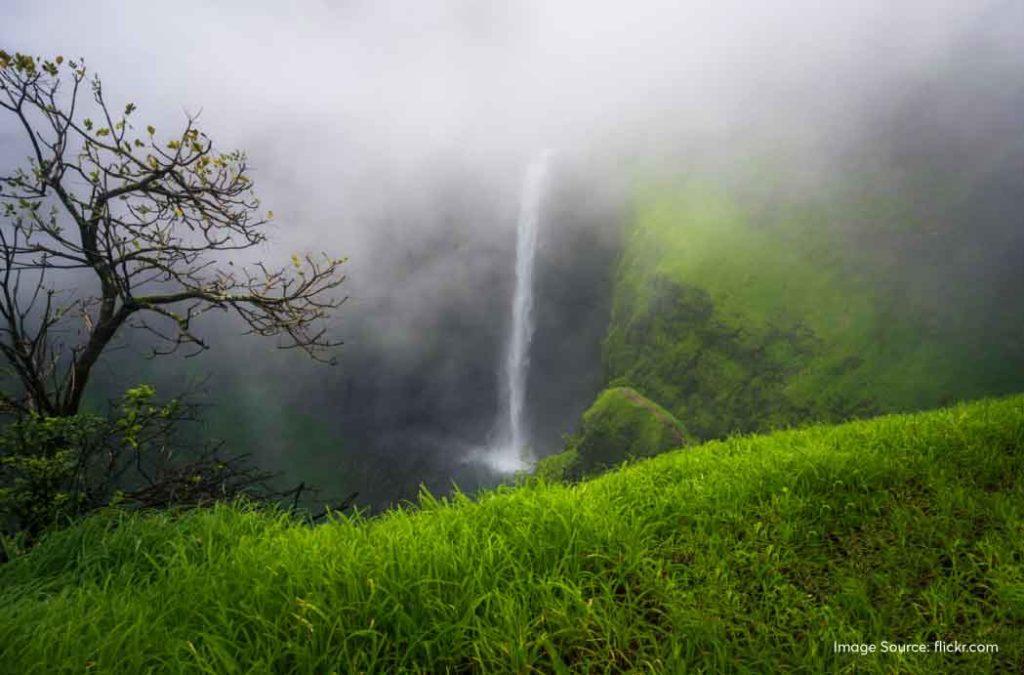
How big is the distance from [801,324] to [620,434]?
18.2 metres

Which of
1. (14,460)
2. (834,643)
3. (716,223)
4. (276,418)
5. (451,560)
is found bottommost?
(834,643)

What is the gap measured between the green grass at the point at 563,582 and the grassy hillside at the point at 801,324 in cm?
2408

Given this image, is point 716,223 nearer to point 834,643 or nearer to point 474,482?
point 834,643

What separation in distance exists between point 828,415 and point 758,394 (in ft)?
12.5

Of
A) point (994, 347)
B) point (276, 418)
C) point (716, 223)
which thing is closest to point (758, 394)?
point (994, 347)

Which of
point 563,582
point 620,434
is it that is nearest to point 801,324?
point 620,434

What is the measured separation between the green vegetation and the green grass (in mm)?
13140

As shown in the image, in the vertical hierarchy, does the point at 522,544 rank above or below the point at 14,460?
below

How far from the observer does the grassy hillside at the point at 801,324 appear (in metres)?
23.6

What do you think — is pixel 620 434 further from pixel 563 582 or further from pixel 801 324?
pixel 801 324

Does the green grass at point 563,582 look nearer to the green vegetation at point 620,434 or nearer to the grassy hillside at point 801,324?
the green vegetation at point 620,434

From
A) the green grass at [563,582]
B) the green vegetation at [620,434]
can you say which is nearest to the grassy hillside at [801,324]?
the green vegetation at [620,434]

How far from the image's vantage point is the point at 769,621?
262cm

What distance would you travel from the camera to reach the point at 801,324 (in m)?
28.7
